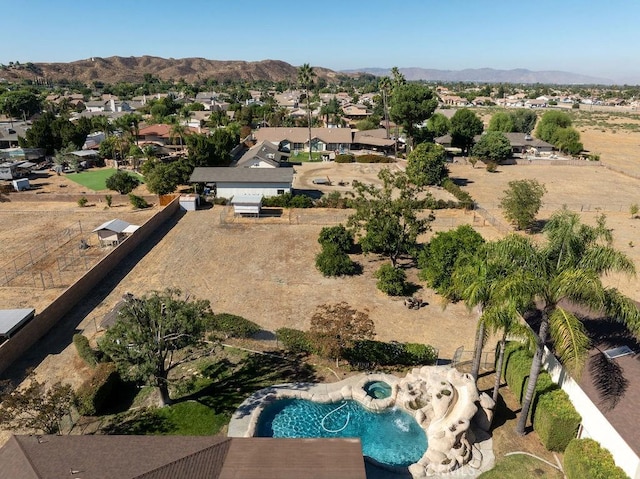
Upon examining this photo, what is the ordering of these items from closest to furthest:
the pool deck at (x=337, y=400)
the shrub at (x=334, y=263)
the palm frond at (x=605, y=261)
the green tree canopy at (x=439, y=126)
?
the palm frond at (x=605, y=261) < the pool deck at (x=337, y=400) < the shrub at (x=334, y=263) < the green tree canopy at (x=439, y=126)

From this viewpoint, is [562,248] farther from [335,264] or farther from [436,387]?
[335,264]

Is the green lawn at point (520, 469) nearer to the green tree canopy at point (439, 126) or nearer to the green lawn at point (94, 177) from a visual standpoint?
the green lawn at point (94, 177)

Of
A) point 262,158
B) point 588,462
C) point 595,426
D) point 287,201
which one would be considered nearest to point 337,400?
point 588,462

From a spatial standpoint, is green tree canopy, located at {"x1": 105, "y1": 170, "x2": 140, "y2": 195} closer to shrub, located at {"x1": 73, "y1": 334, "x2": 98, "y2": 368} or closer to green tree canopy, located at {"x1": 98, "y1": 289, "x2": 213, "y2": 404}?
shrub, located at {"x1": 73, "y1": 334, "x2": 98, "y2": 368}

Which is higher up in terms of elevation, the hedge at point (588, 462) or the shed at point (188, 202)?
the hedge at point (588, 462)

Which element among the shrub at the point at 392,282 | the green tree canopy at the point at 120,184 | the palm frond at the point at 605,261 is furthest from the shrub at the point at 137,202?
the palm frond at the point at 605,261
